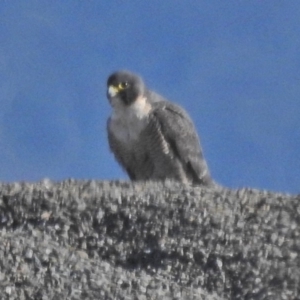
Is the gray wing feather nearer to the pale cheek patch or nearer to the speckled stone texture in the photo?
the pale cheek patch

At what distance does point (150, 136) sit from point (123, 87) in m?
0.80

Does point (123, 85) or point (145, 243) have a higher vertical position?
point (123, 85)

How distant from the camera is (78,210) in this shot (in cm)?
825

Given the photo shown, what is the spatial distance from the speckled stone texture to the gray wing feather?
4.33 metres

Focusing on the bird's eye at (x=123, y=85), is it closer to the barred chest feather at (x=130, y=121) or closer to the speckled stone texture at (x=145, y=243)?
the barred chest feather at (x=130, y=121)

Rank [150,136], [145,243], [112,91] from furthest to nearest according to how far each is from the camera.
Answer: [112,91] → [150,136] → [145,243]

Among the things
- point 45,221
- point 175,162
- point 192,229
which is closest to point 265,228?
point 192,229

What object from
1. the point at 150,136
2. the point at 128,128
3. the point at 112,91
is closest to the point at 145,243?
the point at 150,136

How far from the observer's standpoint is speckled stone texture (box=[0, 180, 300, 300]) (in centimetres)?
752

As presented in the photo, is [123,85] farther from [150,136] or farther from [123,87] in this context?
[150,136]

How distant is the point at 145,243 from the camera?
8.05 meters

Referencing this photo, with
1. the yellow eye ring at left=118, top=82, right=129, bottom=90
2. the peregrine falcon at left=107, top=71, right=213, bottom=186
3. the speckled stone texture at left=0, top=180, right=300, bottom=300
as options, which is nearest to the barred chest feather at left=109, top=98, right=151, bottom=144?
the peregrine falcon at left=107, top=71, right=213, bottom=186

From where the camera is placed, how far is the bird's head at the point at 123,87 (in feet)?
43.9

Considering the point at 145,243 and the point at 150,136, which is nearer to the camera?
the point at 145,243
